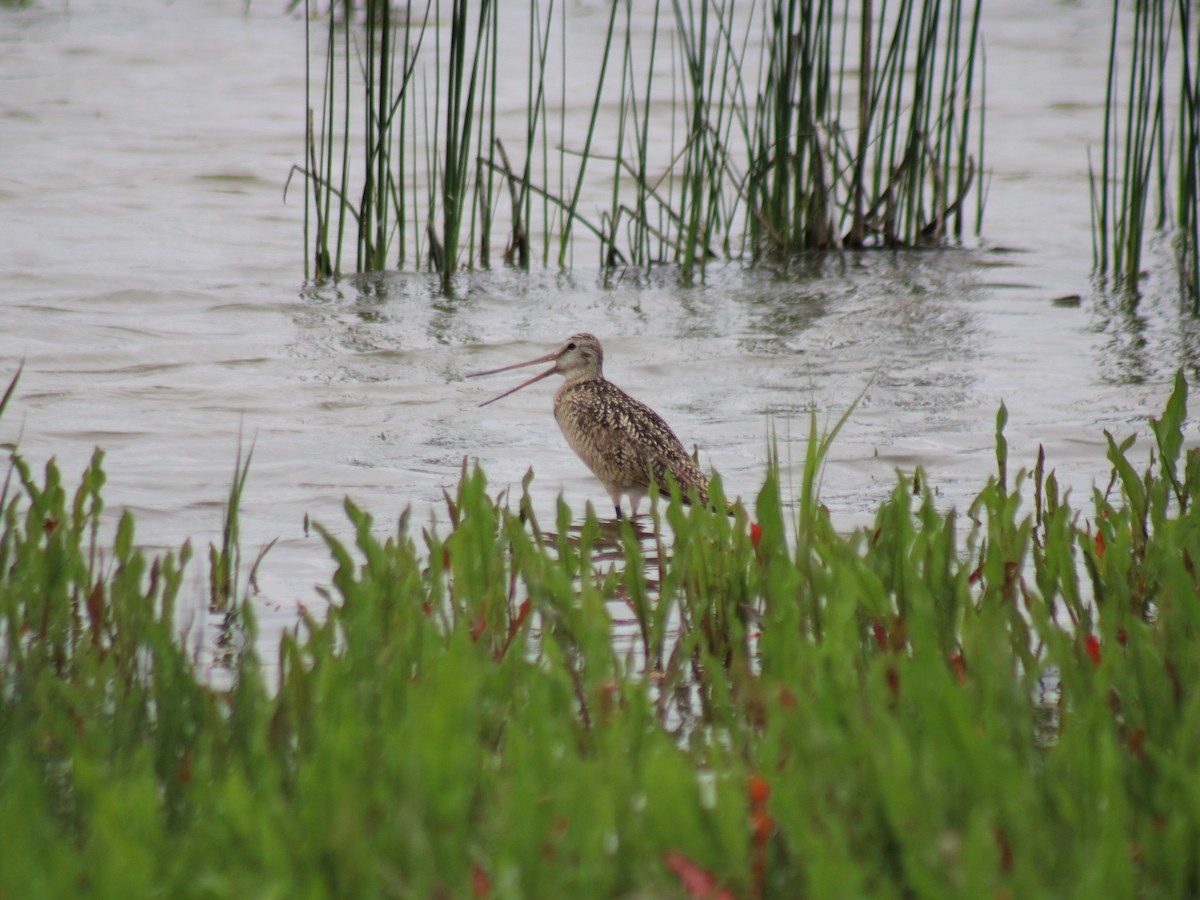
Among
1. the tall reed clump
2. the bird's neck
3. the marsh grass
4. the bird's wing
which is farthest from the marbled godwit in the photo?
the tall reed clump

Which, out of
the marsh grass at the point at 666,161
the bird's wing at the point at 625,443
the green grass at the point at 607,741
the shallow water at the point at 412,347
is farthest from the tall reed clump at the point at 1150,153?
the green grass at the point at 607,741

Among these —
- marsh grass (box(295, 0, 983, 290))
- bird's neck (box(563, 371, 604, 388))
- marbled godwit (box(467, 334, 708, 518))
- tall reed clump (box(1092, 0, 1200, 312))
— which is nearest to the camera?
marbled godwit (box(467, 334, 708, 518))

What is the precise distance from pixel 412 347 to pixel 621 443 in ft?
8.13

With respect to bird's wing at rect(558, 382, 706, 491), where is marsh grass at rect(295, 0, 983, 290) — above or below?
above

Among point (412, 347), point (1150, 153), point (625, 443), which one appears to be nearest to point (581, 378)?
point (625, 443)

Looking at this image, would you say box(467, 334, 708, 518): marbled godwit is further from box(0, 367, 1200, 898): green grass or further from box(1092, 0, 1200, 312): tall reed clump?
box(1092, 0, 1200, 312): tall reed clump

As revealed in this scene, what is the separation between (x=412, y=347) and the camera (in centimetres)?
785

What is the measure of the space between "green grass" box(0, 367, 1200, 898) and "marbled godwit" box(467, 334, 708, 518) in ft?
7.07

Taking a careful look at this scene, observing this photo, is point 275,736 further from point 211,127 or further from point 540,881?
point 211,127

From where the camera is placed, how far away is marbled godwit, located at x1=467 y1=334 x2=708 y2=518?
5621 mm

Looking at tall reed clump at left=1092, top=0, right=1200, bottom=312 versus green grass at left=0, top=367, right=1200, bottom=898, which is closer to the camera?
green grass at left=0, top=367, right=1200, bottom=898

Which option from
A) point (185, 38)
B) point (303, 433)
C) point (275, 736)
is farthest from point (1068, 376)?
point (185, 38)

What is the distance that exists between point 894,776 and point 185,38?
603 inches

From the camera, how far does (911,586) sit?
3.11 meters
